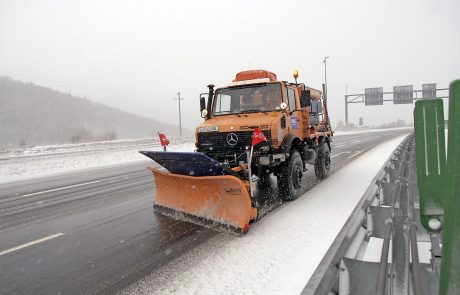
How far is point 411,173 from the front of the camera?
657cm

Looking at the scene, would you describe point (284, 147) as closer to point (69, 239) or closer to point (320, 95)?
point (69, 239)

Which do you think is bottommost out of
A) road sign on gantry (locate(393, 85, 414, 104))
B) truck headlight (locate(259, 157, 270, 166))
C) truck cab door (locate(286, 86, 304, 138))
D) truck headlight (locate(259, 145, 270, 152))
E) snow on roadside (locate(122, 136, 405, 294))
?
snow on roadside (locate(122, 136, 405, 294))

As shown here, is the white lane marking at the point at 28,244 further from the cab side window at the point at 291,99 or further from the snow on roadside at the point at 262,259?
the cab side window at the point at 291,99

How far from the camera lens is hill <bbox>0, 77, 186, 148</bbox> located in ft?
255

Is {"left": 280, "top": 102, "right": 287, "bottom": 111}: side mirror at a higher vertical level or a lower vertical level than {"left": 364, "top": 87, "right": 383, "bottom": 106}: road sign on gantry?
lower

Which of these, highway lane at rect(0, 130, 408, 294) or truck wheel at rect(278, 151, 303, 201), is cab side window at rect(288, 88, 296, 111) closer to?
truck wheel at rect(278, 151, 303, 201)

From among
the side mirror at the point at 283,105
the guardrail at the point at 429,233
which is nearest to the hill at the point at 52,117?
the side mirror at the point at 283,105

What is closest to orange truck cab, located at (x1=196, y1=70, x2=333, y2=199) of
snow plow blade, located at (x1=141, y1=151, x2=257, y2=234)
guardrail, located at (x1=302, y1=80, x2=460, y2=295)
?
snow plow blade, located at (x1=141, y1=151, x2=257, y2=234)

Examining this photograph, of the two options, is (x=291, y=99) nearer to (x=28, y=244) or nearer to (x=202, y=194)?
(x=202, y=194)

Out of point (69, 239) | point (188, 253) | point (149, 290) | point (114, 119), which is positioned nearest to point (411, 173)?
point (188, 253)

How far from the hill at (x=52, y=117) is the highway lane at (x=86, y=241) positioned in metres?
64.3

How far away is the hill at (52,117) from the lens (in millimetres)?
77625

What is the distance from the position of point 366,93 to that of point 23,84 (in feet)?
344

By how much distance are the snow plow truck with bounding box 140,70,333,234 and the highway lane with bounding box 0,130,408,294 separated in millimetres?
439
